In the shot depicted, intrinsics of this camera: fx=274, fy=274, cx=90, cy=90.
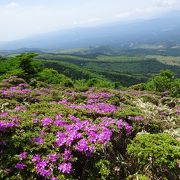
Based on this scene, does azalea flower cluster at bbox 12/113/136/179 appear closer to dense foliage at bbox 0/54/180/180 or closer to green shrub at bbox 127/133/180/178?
dense foliage at bbox 0/54/180/180

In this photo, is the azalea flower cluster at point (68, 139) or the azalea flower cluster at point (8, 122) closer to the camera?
the azalea flower cluster at point (68, 139)

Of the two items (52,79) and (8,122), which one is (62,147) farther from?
(52,79)

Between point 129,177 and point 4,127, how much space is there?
4.46m

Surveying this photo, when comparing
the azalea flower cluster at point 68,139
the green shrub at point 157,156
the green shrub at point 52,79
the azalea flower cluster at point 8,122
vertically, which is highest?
the azalea flower cluster at point 8,122

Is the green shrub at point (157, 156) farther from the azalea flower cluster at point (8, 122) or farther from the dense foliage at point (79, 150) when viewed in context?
the azalea flower cluster at point (8, 122)

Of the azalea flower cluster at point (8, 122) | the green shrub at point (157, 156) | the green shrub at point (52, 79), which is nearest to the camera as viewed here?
the green shrub at point (157, 156)

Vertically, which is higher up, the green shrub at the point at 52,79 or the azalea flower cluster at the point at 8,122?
the azalea flower cluster at the point at 8,122

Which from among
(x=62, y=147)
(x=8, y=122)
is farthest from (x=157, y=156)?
(x=8, y=122)

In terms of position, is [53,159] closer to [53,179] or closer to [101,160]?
[53,179]

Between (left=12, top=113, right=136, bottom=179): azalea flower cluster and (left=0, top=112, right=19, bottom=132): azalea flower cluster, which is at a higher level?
(left=0, top=112, right=19, bottom=132): azalea flower cluster

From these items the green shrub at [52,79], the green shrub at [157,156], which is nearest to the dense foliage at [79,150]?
the green shrub at [157,156]

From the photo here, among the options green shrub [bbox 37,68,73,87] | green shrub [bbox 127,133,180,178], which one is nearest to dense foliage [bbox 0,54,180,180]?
green shrub [bbox 127,133,180,178]

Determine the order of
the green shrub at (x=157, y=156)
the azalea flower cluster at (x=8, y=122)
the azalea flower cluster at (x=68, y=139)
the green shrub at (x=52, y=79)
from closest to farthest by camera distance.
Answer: the azalea flower cluster at (x=68, y=139)
the green shrub at (x=157, y=156)
the azalea flower cluster at (x=8, y=122)
the green shrub at (x=52, y=79)

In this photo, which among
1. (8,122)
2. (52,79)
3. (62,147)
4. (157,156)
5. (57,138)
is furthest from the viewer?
(52,79)
